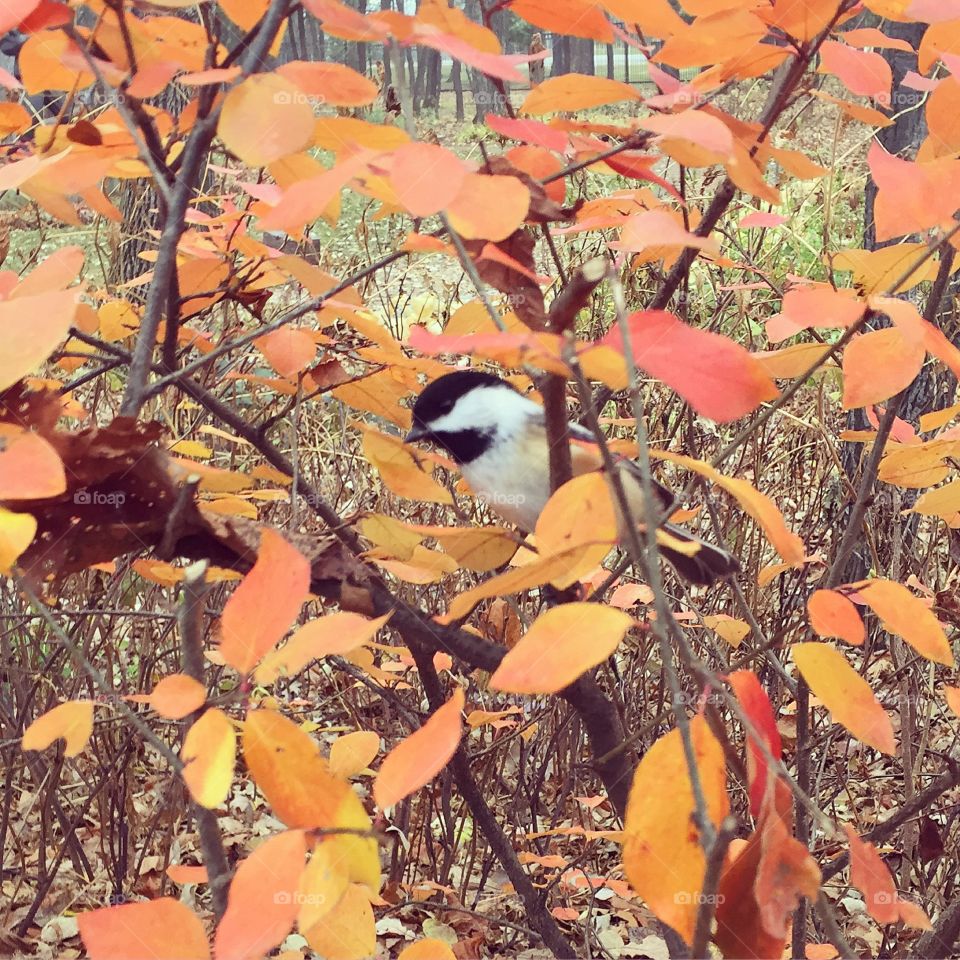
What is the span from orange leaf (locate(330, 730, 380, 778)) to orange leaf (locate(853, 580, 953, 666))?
101 centimetres

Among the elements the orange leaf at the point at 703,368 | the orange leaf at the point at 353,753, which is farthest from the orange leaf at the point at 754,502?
the orange leaf at the point at 353,753

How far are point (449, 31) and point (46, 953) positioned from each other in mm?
2629

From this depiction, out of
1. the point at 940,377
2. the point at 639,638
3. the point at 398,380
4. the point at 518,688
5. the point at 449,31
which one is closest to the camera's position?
the point at 518,688

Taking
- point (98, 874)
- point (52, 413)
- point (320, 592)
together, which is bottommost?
point (98, 874)

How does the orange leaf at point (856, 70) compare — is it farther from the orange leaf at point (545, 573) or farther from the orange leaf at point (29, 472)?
the orange leaf at point (29, 472)

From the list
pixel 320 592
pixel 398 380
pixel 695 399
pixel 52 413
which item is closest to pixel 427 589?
pixel 398 380

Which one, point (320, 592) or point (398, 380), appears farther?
point (398, 380)

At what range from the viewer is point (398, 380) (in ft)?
5.20

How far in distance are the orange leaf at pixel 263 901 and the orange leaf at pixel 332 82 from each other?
0.63 m

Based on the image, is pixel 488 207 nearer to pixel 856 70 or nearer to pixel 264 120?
pixel 264 120

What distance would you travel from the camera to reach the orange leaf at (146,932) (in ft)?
2.42

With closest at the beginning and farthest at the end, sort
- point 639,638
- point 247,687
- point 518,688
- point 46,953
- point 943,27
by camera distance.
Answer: point 518,688, point 247,687, point 943,27, point 46,953, point 639,638

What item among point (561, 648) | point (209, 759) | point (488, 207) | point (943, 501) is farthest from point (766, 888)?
point (943, 501)

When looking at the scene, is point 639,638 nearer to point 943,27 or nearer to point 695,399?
point 943,27
